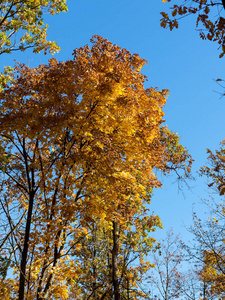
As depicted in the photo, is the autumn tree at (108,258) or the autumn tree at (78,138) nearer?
the autumn tree at (78,138)

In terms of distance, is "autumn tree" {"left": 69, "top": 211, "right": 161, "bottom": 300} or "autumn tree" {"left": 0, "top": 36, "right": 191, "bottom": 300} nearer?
"autumn tree" {"left": 0, "top": 36, "right": 191, "bottom": 300}

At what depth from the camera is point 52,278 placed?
244 inches

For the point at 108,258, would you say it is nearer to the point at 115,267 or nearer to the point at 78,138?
A: the point at 115,267

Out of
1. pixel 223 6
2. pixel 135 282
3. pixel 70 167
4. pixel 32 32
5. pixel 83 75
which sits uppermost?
pixel 32 32

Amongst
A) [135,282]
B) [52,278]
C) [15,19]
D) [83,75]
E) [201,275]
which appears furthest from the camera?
[201,275]

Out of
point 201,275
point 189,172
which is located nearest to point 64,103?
point 189,172

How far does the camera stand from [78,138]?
6.43 m

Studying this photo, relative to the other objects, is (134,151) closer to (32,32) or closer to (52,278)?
(52,278)

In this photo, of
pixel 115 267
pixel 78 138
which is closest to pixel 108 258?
pixel 115 267

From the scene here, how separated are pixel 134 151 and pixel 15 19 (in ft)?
18.8

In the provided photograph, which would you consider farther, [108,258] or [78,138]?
[108,258]

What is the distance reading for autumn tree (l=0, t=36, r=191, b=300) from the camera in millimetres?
6312

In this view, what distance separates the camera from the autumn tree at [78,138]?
6.31 meters

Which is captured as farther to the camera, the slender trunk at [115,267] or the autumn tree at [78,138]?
the slender trunk at [115,267]
